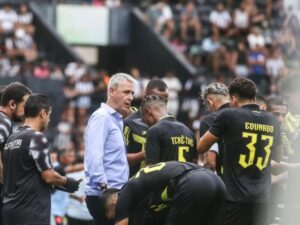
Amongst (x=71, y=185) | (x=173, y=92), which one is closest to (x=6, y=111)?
(x=71, y=185)

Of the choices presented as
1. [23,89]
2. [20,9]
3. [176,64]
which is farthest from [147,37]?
[23,89]

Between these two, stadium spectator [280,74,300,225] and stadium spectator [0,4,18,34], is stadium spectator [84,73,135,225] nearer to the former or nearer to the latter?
stadium spectator [280,74,300,225]

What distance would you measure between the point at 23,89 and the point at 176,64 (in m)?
18.7

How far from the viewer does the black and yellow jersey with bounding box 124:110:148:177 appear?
35.8ft

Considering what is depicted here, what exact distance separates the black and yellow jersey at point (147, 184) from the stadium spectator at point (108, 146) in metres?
1.10

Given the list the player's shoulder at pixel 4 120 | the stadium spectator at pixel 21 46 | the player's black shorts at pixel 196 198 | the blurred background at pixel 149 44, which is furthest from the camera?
the blurred background at pixel 149 44

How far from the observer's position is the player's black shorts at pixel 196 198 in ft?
29.9

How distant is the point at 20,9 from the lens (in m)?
27.7

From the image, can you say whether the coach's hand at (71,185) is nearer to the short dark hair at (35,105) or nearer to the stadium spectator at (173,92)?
the short dark hair at (35,105)

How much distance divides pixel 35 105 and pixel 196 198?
1.78 metres

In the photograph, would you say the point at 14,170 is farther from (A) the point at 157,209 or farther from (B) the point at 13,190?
(A) the point at 157,209

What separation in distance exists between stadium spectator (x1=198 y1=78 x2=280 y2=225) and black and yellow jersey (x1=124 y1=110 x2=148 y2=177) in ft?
3.09

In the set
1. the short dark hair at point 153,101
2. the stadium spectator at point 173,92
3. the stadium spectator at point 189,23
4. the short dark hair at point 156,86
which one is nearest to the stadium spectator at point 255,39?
the stadium spectator at point 189,23

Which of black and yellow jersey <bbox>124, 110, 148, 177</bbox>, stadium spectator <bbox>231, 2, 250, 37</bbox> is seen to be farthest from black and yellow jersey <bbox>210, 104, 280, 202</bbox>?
stadium spectator <bbox>231, 2, 250, 37</bbox>
